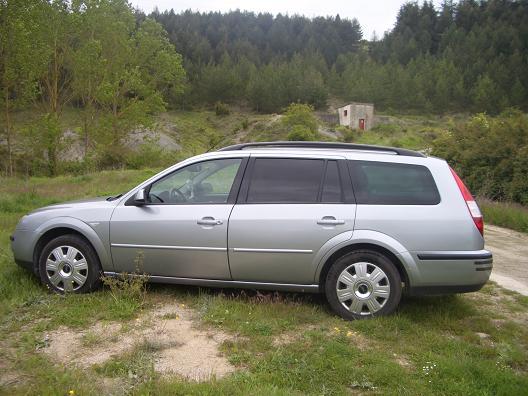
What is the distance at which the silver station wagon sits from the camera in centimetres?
438

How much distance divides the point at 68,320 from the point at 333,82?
95.1 metres

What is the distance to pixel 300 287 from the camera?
15.1 ft

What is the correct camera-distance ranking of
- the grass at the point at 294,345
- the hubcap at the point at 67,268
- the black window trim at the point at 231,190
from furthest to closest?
the hubcap at the point at 67,268 < the black window trim at the point at 231,190 < the grass at the point at 294,345

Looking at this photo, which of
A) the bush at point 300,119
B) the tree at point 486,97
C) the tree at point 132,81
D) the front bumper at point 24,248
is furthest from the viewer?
the tree at point 486,97

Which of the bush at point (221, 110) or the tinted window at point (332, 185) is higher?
the bush at point (221, 110)

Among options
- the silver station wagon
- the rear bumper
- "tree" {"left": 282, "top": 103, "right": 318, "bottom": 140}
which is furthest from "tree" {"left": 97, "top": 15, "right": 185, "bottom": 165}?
the rear bumper


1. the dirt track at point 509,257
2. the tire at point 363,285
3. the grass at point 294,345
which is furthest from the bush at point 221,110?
the tire at point 363,285

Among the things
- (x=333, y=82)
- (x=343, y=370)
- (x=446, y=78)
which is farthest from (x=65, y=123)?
(x=446, y=78)

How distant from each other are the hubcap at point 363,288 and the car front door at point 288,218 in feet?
1.06

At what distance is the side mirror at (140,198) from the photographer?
16.0 feet

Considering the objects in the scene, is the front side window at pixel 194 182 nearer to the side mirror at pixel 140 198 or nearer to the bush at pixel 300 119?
the side mirror at pixel 140 198

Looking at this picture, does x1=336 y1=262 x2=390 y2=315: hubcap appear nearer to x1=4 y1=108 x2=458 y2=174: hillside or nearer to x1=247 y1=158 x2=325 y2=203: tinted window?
x1=247 y1=158 x2=325 y2=203: tinted window

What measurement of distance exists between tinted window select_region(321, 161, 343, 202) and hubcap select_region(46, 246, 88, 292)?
2.63 metres

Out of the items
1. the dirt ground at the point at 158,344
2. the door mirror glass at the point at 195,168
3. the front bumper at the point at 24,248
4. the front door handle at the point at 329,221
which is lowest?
the dirt ground at the point at 158,344
